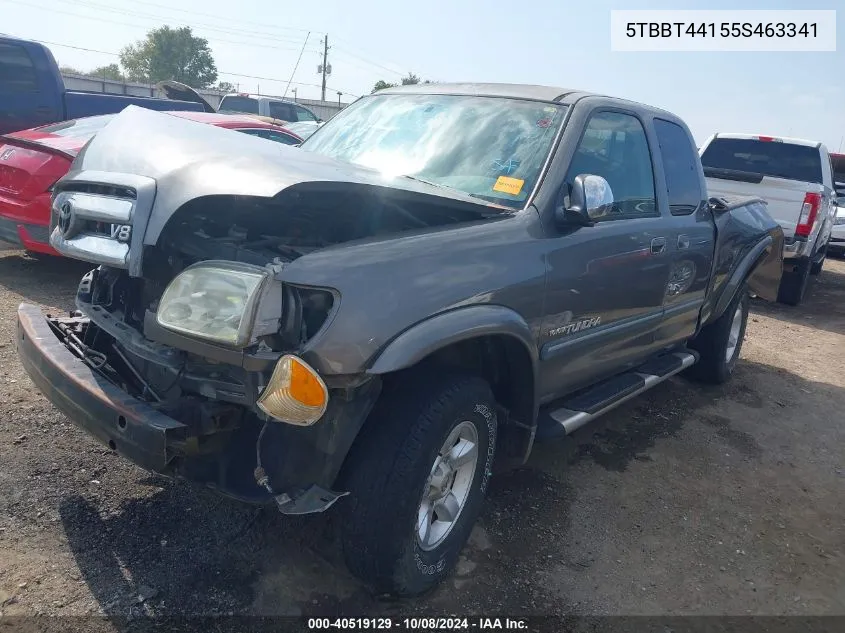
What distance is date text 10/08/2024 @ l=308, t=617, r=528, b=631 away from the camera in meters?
2.57

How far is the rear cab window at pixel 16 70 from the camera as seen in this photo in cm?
862

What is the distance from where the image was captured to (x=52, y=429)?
3607 mm

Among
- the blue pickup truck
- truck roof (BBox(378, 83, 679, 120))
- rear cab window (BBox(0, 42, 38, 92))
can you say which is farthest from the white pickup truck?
rear cab window (BBox(0, 42, 38, 92))

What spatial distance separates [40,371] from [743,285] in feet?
16.0

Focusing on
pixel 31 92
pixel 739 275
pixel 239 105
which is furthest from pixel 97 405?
pixel 239 105

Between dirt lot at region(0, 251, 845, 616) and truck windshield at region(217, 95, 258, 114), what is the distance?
37.0ft

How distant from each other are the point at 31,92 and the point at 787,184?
924 cm

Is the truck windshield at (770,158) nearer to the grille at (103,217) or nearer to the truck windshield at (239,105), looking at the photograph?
the grille at (103,217)

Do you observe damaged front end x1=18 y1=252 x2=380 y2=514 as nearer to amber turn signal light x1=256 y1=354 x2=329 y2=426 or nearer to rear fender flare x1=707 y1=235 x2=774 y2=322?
amber turn signal light x1=256 y1=354 x2=329 y2=426

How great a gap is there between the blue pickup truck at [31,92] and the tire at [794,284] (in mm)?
9335

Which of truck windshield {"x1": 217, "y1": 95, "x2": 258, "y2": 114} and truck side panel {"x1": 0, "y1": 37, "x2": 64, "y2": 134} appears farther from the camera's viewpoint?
truck windshield {"x1": 217, "y1": 95, "x2": 258, "y2": 114}

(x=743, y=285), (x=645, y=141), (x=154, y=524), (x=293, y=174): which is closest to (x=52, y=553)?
(x=154, y=524)

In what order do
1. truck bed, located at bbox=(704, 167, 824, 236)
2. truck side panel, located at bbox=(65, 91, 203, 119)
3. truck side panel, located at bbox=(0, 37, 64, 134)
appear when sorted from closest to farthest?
truck bed, located at bbox=(704, 167, 824, 236) < truck side panel, located at bbox=(0, 37, 64, 134) < truck side panel, located at bbox=(65, 91, 203, 119)

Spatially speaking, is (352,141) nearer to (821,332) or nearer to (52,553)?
(52,553)
